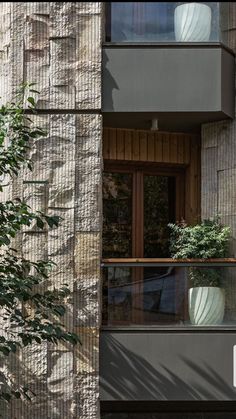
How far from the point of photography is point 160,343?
10484 mm

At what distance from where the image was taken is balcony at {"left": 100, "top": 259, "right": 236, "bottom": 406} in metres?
10.4

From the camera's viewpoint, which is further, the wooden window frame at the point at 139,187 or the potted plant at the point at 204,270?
the wooden window frame at the point at 139,187

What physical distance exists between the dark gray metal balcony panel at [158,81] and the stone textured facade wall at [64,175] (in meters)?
0.24

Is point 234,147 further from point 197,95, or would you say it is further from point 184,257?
point 184,257

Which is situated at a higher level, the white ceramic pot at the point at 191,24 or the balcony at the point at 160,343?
the white ceramic pot at the point at 191,24


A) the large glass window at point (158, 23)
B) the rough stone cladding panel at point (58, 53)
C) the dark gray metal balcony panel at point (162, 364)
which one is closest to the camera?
the dark gray metal balcony panel at point (162, 364)

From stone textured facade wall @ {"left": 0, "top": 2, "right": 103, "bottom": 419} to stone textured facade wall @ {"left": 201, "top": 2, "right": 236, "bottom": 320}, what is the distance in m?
1.99

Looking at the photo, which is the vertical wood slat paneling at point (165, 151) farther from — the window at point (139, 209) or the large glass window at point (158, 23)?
the large glass window at point (158, 23)

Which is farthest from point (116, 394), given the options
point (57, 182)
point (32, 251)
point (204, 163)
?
point (204, 163)

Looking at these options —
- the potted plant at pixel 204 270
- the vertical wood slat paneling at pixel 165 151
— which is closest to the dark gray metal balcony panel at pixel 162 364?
the potted plant at pixel 204 270

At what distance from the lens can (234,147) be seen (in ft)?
38.0

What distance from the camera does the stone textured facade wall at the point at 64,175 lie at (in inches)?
413

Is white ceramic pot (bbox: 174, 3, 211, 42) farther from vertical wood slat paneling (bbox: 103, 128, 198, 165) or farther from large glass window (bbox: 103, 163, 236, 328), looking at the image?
large glass window (bbox: 103, 163, 236, 328)

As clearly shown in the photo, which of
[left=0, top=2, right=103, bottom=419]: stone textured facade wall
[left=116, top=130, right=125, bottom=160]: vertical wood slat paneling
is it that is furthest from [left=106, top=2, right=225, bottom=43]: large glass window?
[left=116, top=130, right=125, bottom=160]: vertical wood slat paneling
